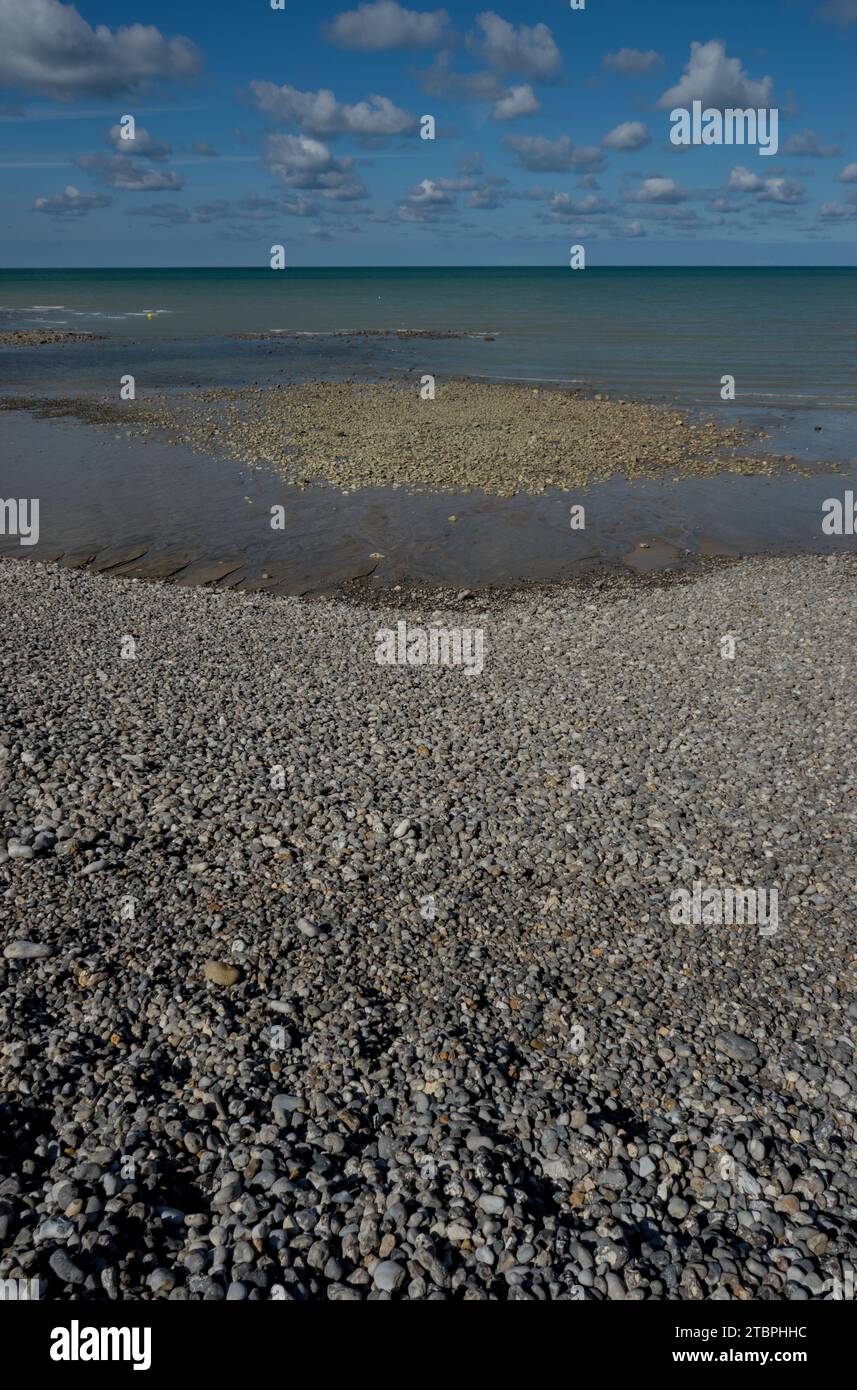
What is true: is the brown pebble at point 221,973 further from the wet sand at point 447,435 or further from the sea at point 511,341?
the sea at point 511,341

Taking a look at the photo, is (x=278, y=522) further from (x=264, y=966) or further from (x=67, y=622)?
(x=264, y=966)

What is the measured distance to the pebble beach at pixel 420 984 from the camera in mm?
5344

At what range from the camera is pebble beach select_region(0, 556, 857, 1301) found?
17.5 feet

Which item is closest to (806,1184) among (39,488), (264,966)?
(264,966)

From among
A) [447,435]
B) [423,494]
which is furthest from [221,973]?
[447,435]

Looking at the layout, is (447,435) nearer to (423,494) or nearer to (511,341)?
(423,494)

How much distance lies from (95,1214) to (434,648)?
447 inches

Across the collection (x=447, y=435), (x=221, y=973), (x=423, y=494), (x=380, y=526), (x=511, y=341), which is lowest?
(x=221, y=973)

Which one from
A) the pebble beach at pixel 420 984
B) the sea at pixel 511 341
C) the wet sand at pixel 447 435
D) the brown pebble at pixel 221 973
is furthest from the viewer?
the sea at pixel 511 341

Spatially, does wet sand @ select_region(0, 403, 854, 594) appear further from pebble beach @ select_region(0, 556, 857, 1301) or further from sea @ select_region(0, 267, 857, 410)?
sea @ select_region(0, 267, 857, 410)

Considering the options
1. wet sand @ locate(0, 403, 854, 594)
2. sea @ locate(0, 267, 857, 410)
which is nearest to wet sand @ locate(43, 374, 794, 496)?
wet sand @ locate(0, 403, 854, 594)

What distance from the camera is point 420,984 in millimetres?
7652

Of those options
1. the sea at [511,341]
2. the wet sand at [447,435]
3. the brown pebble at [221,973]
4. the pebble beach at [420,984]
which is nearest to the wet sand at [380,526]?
the wet sand at [447,435]

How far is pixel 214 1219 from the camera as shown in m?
5.44
